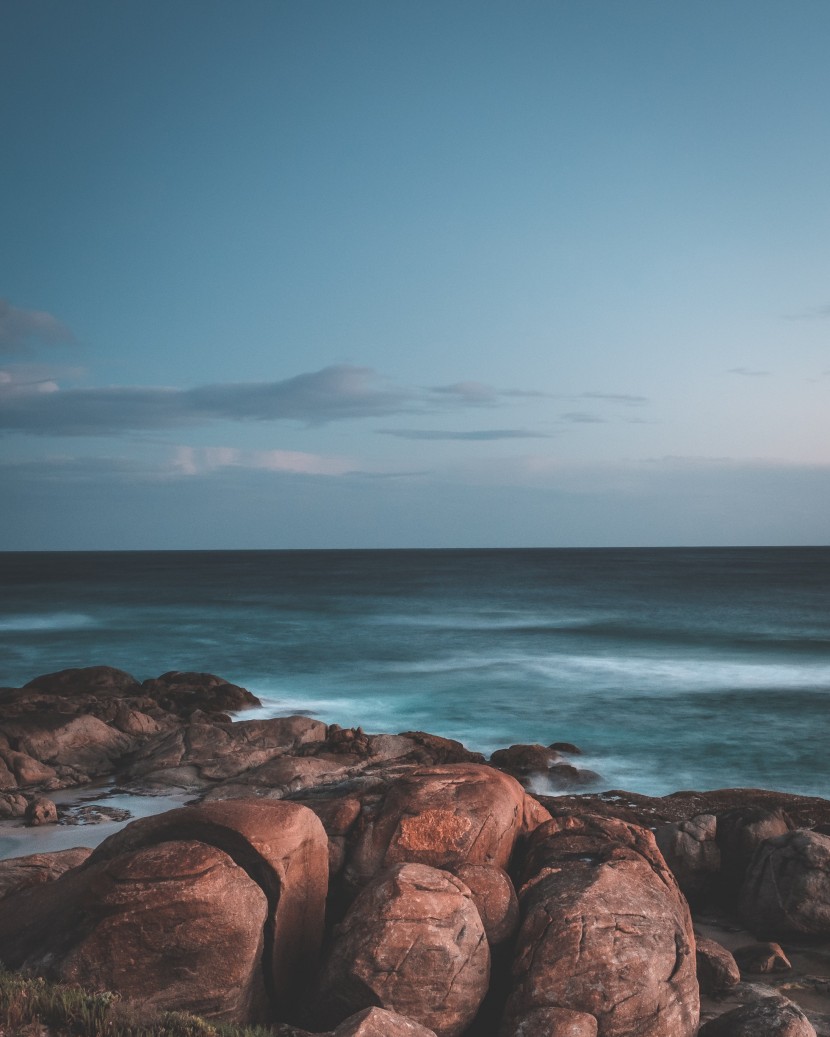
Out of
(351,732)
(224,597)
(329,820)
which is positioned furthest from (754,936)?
(224,597)

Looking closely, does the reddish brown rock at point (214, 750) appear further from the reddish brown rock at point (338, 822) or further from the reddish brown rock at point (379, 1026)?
the reddish brown rock at point (379, 1026)

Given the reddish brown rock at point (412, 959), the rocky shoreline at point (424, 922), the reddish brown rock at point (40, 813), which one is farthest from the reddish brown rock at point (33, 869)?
the reddish brown rock at point (40, 813)

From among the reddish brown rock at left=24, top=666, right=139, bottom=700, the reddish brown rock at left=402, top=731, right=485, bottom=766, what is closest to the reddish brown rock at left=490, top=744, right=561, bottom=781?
the reddish brown rock at left=402, top=731, right=485, bottom=766

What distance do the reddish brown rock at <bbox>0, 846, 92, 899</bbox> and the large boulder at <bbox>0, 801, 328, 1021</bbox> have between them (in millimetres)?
893

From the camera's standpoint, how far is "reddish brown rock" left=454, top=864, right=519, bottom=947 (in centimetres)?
909

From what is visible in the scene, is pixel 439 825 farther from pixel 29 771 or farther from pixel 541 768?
pixel 29 771

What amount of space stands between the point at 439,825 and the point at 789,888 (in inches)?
214

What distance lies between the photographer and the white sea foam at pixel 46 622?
2282 inches

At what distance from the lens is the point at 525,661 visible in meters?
42.8

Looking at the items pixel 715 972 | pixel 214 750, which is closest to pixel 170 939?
pixel 715 972

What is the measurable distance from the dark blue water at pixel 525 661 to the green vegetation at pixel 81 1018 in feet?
53.2

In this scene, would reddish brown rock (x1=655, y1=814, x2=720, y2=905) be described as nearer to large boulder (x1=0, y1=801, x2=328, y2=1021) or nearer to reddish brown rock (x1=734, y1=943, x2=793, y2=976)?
reddish brown rock (x1=734, y1=943, x2=793, y2=976)

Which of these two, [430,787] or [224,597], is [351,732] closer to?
[430,787]

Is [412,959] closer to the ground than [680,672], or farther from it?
farther from it
